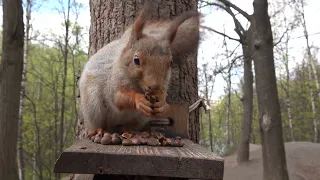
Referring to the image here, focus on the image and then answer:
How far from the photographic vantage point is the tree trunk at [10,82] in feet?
15.6

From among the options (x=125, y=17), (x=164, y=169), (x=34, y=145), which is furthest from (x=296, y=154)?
(x=34, y=145)

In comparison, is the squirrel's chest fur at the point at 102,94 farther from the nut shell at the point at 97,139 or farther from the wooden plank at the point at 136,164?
the wooden plank at the point at 136,164

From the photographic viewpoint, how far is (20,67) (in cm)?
488

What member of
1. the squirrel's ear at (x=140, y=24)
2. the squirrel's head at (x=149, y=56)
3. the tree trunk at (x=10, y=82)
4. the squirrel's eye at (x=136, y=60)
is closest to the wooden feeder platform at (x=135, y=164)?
the squirrel's head at (x=149, y=56)

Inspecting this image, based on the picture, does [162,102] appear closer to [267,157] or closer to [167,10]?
[167,10]

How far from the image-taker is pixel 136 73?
152cm

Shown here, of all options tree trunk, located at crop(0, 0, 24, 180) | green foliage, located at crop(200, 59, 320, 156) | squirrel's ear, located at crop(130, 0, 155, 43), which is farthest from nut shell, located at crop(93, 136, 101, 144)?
green foliage, located at crop(200, 59, 320, 156)

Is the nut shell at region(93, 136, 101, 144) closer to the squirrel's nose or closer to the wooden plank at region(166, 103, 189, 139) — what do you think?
the squirrel's nose

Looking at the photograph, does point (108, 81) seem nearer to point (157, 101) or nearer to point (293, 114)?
point (157, 101)

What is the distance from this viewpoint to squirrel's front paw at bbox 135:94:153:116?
1452 millimetres

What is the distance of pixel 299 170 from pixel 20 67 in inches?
322

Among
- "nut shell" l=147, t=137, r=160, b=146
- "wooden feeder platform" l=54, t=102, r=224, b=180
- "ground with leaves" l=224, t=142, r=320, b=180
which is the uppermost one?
"nut shell" l=147, t=137, r=160, b=146

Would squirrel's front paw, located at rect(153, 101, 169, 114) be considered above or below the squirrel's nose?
below

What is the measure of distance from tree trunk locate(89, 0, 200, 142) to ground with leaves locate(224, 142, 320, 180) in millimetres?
7695
